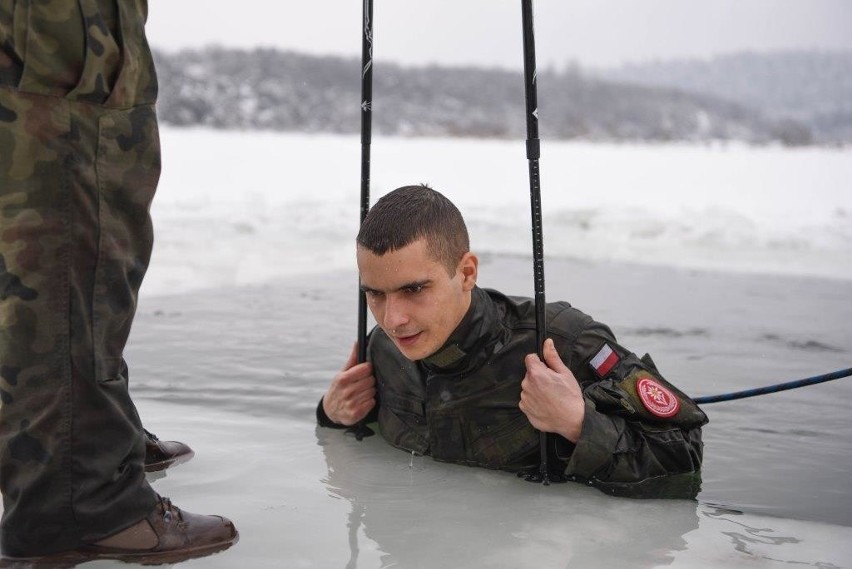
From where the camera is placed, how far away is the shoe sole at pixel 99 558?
193cm

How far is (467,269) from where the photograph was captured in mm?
2609

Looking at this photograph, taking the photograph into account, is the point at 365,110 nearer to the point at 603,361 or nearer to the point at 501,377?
the point at 501,377

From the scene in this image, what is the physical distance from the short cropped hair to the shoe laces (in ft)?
2.59

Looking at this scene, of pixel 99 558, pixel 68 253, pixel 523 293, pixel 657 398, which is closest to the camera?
pixel 68 253

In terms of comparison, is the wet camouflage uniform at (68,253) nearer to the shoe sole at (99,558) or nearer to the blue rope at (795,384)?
the shoe sole at (99,558)

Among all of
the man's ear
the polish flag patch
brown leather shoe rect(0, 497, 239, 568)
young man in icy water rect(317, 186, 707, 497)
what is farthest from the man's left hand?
brown leather shoe rect(0, 497, 239, 568)

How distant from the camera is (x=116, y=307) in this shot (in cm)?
191

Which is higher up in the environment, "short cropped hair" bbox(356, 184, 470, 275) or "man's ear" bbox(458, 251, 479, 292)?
"short cropped hair" bbox(356, 184, 470, 275)

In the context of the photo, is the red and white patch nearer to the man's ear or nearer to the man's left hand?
the man's left hand

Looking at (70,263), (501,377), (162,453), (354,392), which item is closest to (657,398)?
(501,377)

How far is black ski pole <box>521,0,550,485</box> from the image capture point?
2.53m

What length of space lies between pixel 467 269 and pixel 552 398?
0.40 m

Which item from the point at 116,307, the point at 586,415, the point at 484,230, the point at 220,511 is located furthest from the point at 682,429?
the point at 484,230

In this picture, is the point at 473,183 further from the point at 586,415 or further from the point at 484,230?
the point at 586,415
